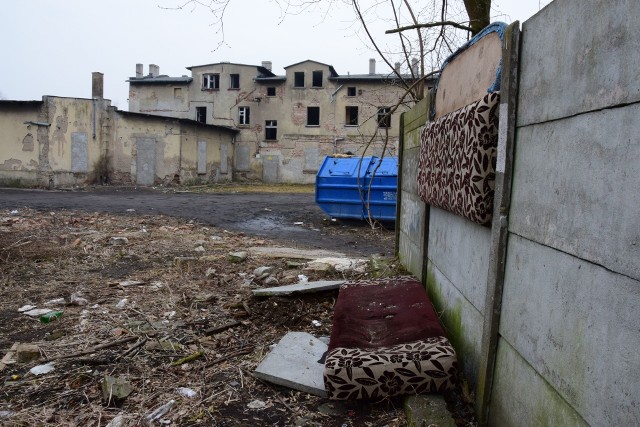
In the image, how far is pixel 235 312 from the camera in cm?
456

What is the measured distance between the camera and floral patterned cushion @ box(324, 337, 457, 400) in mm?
2584

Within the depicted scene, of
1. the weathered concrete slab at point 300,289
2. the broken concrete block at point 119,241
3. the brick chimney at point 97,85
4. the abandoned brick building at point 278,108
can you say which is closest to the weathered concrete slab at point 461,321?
the weathered concrete slab at point 300,289

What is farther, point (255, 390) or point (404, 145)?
point (404, 145)

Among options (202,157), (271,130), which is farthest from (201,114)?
(202,157)

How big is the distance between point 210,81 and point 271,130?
562 cm

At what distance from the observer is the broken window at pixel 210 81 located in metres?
33.8

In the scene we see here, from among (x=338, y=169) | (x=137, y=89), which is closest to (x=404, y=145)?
(x=338, y=169)

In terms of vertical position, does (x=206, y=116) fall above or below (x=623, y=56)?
above

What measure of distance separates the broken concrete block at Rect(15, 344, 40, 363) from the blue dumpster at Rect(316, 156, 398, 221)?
8428 mm

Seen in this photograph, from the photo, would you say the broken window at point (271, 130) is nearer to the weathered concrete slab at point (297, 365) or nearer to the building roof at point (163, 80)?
the building roof at point (163, 80)

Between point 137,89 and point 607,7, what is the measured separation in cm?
3711

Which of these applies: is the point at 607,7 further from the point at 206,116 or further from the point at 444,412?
the point at 206,116

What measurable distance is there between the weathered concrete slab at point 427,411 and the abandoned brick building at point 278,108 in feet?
96.9

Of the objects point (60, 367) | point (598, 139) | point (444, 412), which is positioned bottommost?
point (60, 367)
